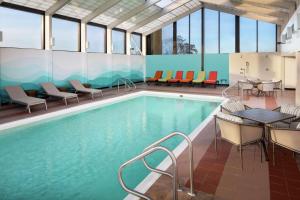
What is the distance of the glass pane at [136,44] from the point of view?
16703 millimetres

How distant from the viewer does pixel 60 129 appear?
673 cm

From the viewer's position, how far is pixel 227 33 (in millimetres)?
15633

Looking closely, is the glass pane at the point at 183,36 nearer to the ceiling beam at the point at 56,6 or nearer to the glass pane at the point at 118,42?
the glass pane at the point at 118,42

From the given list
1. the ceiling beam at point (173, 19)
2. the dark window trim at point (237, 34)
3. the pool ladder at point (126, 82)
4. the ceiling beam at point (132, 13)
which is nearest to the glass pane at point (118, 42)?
the ceiling beam at point (132, 13)

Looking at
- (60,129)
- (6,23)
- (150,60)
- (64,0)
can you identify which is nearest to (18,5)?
(6,23)

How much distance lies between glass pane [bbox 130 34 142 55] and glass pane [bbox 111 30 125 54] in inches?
35.2

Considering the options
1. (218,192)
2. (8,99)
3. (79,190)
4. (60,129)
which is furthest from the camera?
(8,99)

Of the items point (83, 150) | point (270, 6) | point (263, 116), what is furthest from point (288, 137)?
Answer: point (270, 6)

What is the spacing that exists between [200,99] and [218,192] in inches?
339

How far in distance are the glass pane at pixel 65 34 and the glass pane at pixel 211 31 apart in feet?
26.3

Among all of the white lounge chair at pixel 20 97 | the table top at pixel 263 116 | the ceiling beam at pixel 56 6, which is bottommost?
the table top at pixel 263 116

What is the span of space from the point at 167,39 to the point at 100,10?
6.78 m

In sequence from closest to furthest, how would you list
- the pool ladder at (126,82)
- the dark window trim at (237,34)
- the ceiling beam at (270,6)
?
the ceiling beam at (270,6), the pool ladder at (126,82), the dark window trim at (237,34)

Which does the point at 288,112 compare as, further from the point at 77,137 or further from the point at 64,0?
the point at 64,0
